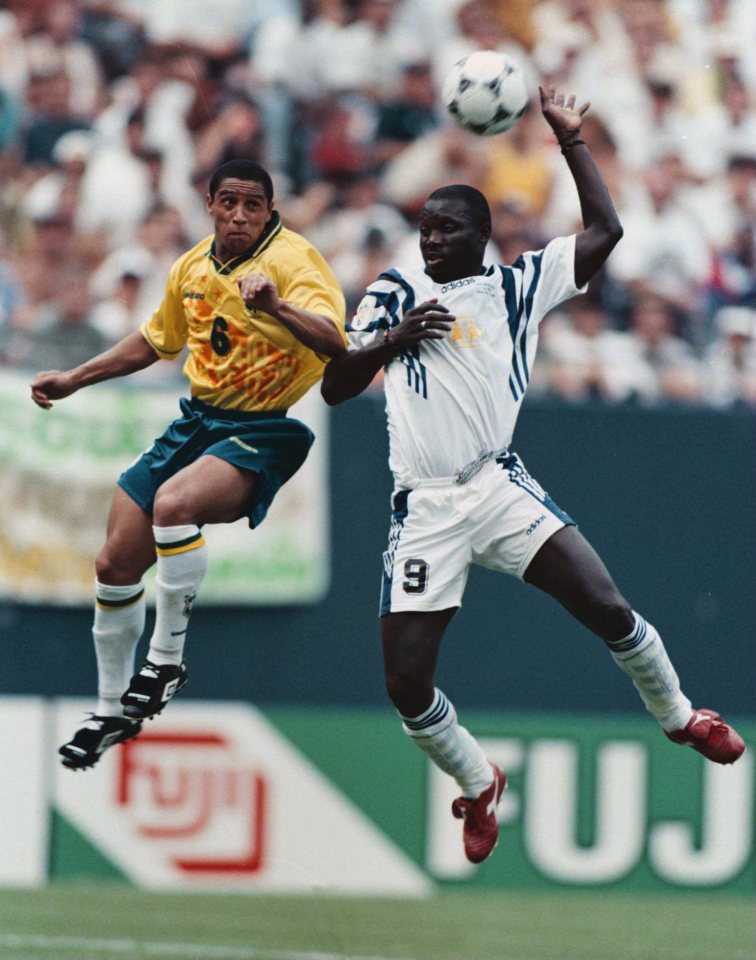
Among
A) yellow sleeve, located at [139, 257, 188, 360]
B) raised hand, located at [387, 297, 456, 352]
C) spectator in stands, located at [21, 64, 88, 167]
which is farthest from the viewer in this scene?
spectator in stands, located at [21, 64, 88, 167]

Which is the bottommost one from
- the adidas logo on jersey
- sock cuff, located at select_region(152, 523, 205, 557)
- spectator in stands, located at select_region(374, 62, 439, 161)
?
sock cuff, located at select_region(152, 523, 205, 557)

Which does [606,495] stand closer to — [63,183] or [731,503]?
[731,503]

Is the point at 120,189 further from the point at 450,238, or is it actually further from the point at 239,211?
the point at 450,238

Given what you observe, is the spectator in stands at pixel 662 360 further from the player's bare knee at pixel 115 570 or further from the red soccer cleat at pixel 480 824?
the player's bare knee at pixel 115 570

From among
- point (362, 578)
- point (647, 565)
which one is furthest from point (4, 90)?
point (647, 565)

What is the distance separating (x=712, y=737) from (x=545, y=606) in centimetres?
542

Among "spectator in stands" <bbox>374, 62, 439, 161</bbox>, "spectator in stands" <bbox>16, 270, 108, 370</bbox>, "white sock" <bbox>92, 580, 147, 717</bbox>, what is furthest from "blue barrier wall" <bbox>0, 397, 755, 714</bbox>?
"white sock" <bbox>92, 580, 147, 717</bbox>

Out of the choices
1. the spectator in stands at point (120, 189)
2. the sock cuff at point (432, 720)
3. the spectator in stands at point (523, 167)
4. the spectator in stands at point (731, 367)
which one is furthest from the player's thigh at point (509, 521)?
the spectator in stands at point (523, 167)

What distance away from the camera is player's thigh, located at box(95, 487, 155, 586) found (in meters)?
9.52

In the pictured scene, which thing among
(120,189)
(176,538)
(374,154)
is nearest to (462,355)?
(176,538)

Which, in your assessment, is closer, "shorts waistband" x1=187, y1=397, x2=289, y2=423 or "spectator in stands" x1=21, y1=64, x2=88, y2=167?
"shorts waistband" x1=187, y1=397, x2=289, y2=423

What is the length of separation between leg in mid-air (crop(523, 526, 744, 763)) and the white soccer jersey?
593mm

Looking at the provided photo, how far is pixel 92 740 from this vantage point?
9641mm

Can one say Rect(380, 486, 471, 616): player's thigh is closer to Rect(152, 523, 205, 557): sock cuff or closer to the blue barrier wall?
Rect(152, 523, 205, 557): sock cuff
